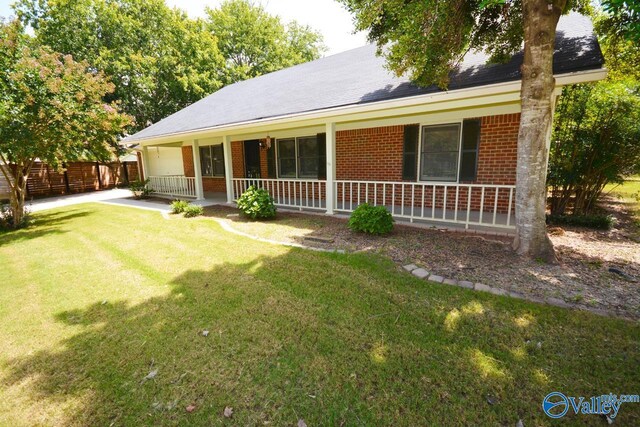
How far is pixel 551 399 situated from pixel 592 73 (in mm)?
4711

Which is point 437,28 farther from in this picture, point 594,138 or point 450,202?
point 594,138

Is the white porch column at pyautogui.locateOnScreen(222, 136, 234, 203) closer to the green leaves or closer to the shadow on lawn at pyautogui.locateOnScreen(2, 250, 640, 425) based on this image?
the green leaves

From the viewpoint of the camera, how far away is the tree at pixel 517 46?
3959 millimetres

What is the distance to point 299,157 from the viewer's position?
34.1ft

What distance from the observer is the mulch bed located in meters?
3.45

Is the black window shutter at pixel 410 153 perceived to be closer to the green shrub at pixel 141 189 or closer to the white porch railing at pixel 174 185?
the white porch railing at pixel 174 185

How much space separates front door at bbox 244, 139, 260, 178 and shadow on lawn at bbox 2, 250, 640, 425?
8.75 metres

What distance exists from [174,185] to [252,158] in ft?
14.4

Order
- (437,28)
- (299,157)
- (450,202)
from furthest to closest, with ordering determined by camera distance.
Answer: (299,157), (450,202), (437,28)

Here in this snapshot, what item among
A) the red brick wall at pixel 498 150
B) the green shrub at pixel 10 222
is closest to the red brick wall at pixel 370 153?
the red brick wall at pixel 498 150

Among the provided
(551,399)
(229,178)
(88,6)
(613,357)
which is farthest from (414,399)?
(88,6)

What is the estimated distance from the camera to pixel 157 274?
4.56m

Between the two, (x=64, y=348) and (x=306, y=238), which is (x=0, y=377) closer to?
(x=64, y=348)

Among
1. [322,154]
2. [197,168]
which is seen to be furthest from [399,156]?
[197,168]
